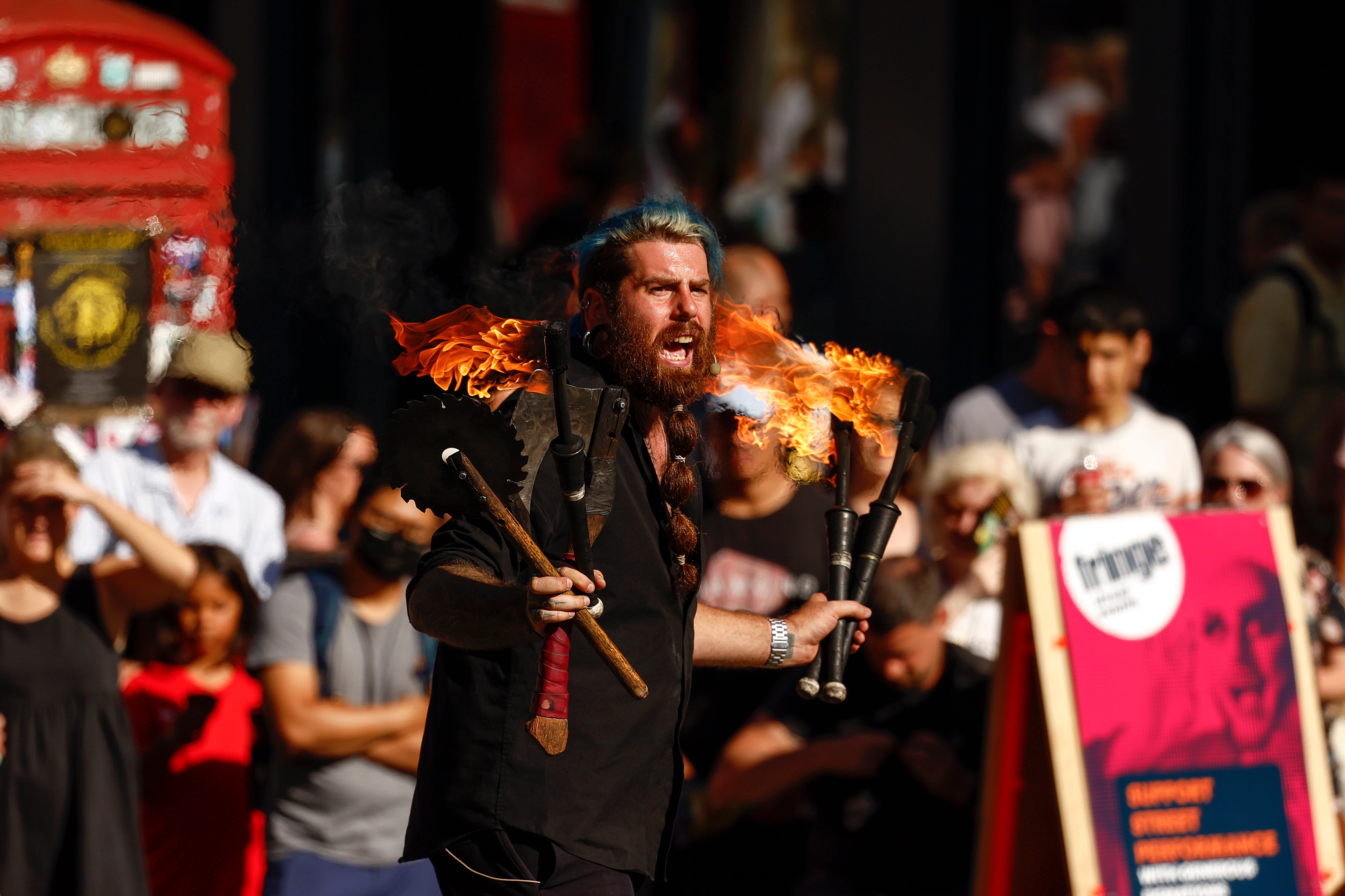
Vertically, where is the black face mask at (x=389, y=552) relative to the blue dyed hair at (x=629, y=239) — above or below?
below

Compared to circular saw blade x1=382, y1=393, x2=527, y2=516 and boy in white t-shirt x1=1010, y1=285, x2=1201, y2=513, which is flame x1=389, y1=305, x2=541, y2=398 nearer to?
circular saw blade x1=382, y1=393, x2=527, y2=516

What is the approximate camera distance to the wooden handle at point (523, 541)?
267 centimetres

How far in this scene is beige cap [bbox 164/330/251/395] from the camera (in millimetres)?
5238

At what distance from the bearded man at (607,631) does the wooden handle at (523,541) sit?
2.4 inches

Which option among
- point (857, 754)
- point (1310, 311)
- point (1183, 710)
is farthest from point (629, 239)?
point (1310, 311)

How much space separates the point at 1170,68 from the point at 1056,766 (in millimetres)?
5010

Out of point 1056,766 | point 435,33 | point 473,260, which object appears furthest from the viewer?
point 435,33

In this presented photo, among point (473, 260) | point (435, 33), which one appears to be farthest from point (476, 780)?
point (435, 33)

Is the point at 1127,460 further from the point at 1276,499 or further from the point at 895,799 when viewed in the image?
the point at 895,799

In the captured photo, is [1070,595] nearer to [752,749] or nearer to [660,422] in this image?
[752,749]

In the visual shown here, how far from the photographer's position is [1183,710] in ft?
14.2

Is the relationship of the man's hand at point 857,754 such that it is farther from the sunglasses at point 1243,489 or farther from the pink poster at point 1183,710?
the sunglasses at point 1243,489

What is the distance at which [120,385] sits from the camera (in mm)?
6016

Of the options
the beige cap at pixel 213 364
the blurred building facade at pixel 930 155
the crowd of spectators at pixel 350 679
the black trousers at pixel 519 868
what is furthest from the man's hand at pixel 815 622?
the beige cap at pixel 213 364
